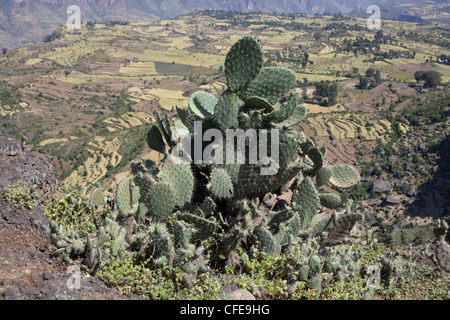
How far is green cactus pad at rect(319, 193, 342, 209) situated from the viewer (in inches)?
169

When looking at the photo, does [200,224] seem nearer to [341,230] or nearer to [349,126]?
[341,230]

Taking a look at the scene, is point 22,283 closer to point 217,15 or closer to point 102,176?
point 102,176

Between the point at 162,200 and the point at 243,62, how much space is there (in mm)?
1681

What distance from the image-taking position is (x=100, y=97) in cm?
6512

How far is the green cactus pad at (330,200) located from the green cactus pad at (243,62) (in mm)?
1788

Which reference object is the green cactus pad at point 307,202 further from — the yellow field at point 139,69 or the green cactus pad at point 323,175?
the yellow field at point 139,69

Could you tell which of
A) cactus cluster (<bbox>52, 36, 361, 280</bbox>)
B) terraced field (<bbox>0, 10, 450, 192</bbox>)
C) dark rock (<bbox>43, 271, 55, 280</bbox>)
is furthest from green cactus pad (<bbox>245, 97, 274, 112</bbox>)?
terraced field (<bbox>0, 10, 450, 192</bbox>)

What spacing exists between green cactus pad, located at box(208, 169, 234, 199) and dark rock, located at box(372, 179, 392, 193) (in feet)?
111

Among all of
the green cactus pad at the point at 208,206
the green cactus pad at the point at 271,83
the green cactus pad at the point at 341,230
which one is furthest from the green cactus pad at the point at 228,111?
the green cactus pad at the point at 341,230

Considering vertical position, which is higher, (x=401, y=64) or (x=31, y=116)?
(x=401, y=64)

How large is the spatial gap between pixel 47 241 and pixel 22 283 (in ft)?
3.19

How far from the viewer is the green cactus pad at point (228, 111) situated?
3.57m

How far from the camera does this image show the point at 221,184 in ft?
11.3
